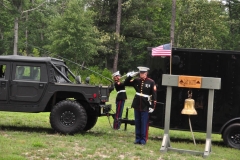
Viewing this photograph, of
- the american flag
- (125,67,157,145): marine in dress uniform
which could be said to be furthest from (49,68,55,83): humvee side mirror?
the american flag

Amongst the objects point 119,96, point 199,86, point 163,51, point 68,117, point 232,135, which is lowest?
point 232,135

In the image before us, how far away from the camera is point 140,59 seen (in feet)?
173

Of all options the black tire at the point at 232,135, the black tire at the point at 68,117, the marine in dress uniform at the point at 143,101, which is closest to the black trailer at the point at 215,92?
the black tire at the point at 232,135

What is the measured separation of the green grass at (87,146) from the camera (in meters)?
8.48

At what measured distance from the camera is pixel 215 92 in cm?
1134

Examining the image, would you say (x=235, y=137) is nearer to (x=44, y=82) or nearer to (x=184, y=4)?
(x=44, y=82)

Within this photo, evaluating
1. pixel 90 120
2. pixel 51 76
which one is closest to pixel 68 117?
pixel 51 76

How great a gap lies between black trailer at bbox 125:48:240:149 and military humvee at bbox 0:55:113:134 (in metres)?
1.94

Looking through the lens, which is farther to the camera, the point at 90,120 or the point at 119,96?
the point at 119,96

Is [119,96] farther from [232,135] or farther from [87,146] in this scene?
[87,146]

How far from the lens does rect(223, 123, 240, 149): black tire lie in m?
11.2

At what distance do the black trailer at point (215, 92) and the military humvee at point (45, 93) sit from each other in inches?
76.2

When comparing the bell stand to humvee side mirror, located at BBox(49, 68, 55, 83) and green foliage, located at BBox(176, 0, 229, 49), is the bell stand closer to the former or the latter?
humvee side mirror, located at BBox(49, 68, 55, 83)

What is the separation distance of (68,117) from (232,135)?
13.6 ft
